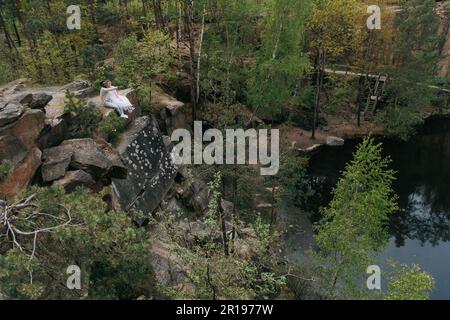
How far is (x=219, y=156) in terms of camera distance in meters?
23.1

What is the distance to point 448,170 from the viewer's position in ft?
119

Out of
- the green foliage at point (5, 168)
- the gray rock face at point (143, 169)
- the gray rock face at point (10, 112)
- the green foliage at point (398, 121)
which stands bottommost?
the green foliage at point (398, 121)

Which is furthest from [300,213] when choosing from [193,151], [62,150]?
[62,150]

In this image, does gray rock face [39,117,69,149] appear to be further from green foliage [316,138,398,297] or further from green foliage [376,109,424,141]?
green foliage [376,109,424,141]

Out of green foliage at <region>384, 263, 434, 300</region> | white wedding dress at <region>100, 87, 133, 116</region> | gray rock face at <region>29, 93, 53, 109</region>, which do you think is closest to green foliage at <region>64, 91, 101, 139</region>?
gray rock face at <region>29, 93, 53, 109</region>

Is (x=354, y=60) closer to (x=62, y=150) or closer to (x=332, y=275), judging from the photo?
(x=332, y=275)

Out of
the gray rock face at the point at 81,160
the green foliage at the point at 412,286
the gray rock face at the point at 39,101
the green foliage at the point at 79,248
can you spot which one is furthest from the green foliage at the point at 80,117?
the green foliage at the point at 412,286

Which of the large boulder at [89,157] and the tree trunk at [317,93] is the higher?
the large boulder at [89,157]

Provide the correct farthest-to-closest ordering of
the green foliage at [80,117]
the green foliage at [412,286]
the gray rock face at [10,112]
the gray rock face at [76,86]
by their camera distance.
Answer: the gray rock face at [76,86], the green foliage at [80,117], the gray rock face at [10,112], the green foliage at [412,286]

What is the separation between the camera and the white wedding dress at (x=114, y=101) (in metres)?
20.1

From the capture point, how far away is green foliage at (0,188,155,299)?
1033 centimetres

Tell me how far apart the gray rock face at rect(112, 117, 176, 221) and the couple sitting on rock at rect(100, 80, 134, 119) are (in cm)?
86

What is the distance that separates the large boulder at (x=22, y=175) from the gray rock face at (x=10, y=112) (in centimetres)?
138

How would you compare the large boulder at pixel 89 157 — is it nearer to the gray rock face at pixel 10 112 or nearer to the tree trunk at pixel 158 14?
the gray rock face at pixel 10 112
